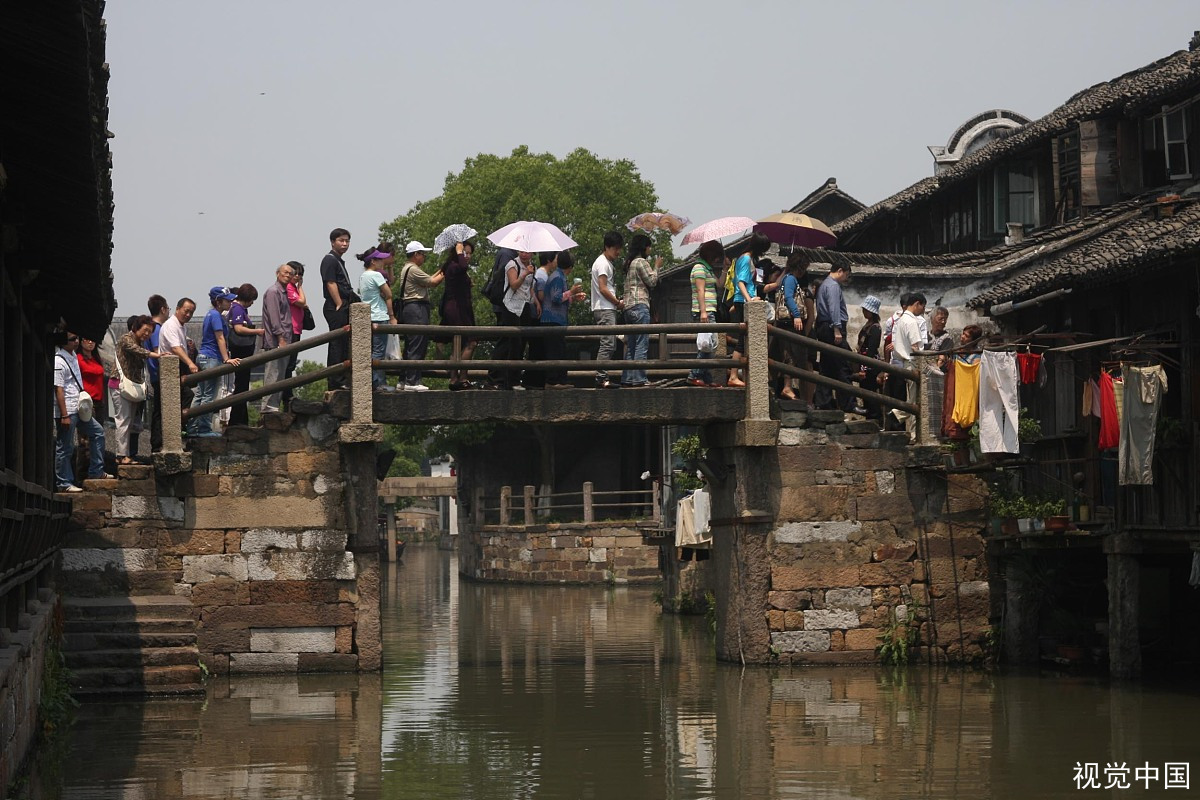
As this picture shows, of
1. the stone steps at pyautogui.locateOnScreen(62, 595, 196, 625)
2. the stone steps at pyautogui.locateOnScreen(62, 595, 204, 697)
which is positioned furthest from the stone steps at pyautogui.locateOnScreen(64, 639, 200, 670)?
the stone steps at pyautogui.locateOnScreen(62, 595, 196, 625)

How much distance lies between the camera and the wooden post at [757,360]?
1881cm

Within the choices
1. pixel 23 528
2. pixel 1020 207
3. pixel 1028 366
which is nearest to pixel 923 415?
pixel 1028 366

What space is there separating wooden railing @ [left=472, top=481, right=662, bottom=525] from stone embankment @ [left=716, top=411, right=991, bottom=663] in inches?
909

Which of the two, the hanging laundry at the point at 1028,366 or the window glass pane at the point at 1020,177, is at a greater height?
the window glass pane at the point at 1020,177

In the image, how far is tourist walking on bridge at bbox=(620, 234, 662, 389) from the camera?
770 inches

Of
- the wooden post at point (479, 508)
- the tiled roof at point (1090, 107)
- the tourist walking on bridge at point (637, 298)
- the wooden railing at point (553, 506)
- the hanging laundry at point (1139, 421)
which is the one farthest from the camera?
the wooden post at point (479, 508)

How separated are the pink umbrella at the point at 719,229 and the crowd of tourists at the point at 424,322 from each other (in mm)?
864

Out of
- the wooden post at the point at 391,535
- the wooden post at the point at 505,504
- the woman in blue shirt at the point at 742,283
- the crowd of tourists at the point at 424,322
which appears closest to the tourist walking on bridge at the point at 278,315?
the crowd of tourists at the point at 424,322

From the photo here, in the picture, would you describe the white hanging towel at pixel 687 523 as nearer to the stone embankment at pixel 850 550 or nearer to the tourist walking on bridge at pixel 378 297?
the stone embankment at pixel 850 550

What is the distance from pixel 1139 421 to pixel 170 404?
9.79m

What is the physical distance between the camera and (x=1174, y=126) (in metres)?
23.5

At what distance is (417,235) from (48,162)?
40.4 metres

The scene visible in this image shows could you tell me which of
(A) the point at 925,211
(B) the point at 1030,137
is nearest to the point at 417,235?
(A) the point at 925,211

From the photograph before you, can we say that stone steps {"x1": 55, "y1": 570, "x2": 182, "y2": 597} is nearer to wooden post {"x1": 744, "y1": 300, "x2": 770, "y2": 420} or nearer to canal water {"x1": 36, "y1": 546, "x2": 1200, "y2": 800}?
canal water {"x1": 36, "y1": 546, "x2": 1200, "y2": 800}
